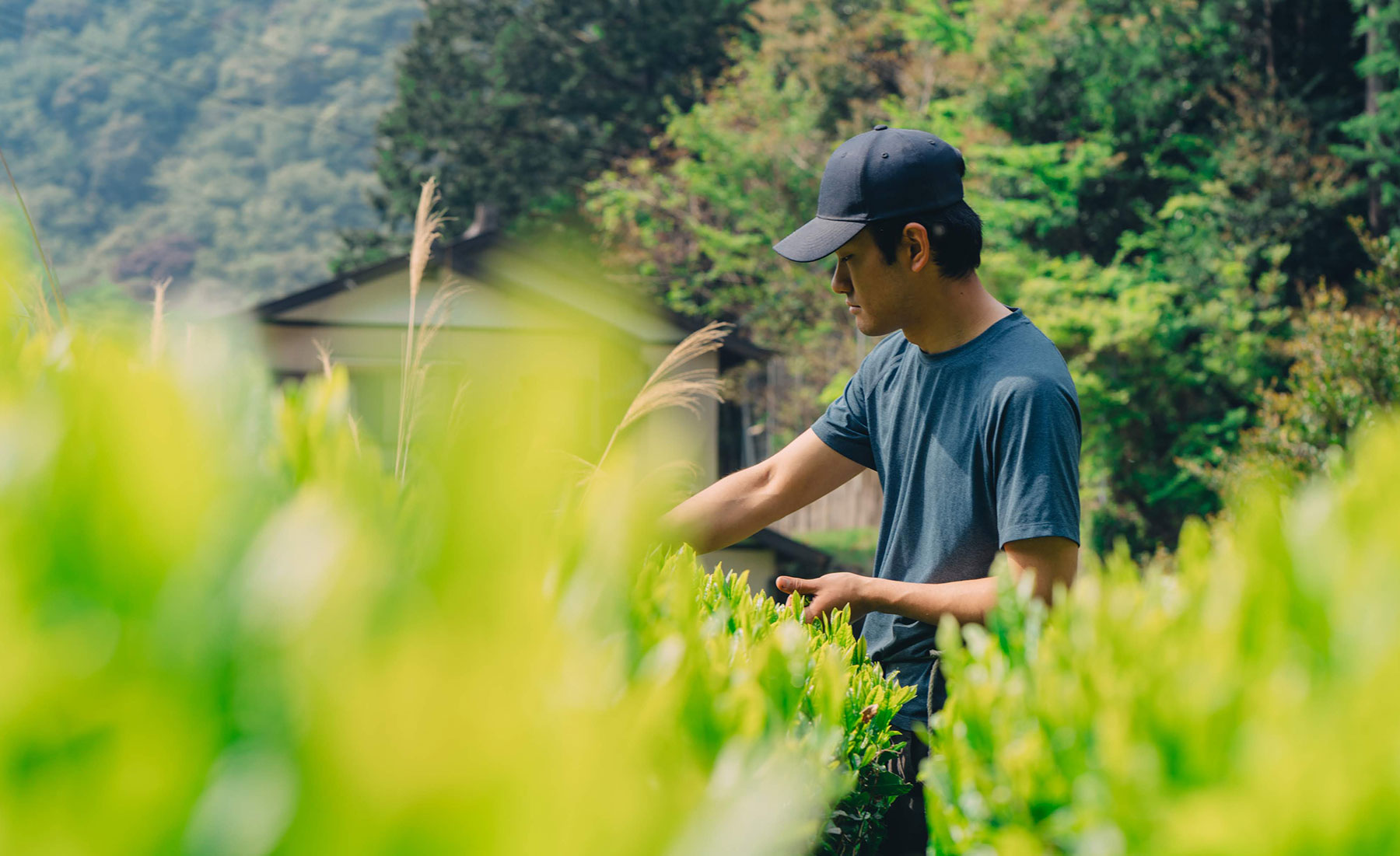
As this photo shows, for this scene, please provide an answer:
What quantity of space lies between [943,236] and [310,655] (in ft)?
6.52

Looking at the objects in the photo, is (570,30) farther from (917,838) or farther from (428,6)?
(917,838)

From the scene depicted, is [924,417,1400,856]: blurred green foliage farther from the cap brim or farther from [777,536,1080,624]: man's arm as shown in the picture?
the cap brim

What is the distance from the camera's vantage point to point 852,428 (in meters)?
2.60

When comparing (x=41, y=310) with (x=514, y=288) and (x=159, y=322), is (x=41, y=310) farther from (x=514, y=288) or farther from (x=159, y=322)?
(x=514, y=288)

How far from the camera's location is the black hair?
7.42 feet

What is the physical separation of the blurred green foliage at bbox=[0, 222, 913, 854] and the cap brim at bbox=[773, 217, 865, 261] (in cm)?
159

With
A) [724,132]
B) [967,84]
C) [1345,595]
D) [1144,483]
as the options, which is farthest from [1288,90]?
[1345,595]

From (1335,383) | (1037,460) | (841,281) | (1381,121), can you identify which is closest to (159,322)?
(841,281)

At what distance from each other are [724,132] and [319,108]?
42.8 m

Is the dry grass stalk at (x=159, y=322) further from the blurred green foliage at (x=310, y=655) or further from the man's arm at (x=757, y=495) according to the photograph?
the man's arm at (x=757, y=495)

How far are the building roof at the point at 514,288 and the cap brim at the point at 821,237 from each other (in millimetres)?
10839

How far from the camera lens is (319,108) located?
56.7 metres

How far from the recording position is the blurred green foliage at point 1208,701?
0.57m

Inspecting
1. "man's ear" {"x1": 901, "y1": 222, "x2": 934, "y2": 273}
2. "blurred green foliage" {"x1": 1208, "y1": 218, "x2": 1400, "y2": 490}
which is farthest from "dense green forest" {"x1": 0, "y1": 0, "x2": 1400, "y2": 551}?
"man's ear" {"x1": 901, "y1": 222, "x2": 934, "y2": 273}
